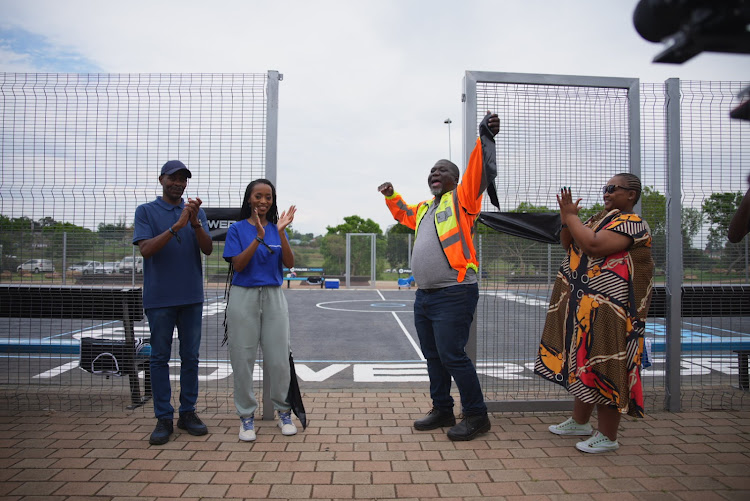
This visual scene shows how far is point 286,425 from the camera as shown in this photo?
367 centimetres

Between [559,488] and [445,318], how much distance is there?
1.30 metres

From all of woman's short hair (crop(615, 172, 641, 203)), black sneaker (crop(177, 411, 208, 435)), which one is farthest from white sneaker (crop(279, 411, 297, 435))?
woman's short hair (crop(615, 172, 641, 203))

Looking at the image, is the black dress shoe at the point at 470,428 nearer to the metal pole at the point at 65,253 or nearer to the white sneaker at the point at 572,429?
the white sneaker at the point at 572,429

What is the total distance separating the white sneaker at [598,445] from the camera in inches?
131

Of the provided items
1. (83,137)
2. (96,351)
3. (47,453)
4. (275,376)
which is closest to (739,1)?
(275,376)

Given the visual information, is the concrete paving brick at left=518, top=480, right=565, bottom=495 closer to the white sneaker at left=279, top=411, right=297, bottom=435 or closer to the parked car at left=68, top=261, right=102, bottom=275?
the white sneaker at left=279, top=411, right=297, bottom=435

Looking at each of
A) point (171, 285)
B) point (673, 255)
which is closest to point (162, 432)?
point (171, 285)

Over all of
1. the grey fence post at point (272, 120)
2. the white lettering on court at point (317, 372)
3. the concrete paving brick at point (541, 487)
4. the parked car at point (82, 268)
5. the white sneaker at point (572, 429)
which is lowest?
the white lettering on court at point (317, 372)

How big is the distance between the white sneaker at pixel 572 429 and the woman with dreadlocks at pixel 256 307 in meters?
2.07

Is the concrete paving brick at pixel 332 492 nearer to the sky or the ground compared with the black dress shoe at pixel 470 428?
nearer to the ground

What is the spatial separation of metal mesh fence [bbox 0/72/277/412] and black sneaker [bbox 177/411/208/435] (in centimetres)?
60

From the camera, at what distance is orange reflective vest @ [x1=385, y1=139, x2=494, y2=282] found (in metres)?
3.50

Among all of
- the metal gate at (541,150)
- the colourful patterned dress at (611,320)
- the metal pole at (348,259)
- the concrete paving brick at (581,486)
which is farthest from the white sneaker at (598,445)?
the metal pole at (348,259)

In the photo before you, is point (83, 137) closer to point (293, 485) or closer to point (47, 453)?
point (47, 453)
